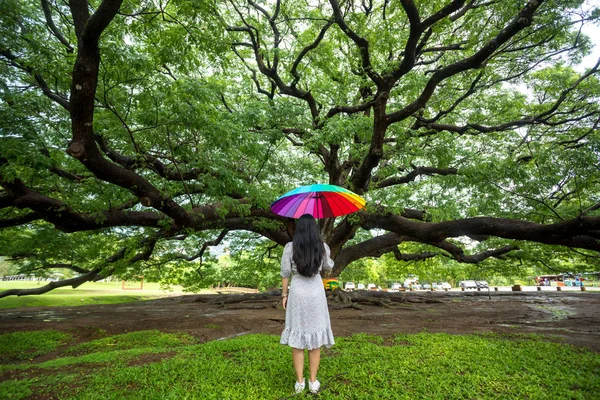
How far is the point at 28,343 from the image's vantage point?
5.36m

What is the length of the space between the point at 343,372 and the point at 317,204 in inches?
70.8

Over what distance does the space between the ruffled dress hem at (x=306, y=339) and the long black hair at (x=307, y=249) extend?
0.52m

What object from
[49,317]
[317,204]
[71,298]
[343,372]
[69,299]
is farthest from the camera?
[71,298]

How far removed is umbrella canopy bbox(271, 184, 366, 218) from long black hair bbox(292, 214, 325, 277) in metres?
0.45

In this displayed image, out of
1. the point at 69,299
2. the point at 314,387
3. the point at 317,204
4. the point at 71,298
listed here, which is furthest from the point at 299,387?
the point at 71,298

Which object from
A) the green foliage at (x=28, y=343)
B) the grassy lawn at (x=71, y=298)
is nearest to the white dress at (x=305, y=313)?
the green foliage at (x=28, y=343)

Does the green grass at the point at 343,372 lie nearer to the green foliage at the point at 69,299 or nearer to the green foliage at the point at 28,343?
the green foliage at the point at 28,343

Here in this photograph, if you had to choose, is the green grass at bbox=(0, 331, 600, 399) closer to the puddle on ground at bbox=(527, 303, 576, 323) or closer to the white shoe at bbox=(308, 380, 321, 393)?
the white shoe at bbox=(308, 380, 321, 393)

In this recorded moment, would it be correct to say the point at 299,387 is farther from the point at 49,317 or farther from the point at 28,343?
the point at 49,317

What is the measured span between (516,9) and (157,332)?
28.9 ft

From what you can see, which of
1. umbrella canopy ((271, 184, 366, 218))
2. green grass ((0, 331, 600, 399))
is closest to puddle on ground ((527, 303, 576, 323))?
green grass ((0, 331, 600, 399))

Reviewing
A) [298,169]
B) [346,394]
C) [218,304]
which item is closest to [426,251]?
[298,169]

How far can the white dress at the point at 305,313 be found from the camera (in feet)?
8.99

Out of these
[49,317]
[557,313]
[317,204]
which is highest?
[317,204]
